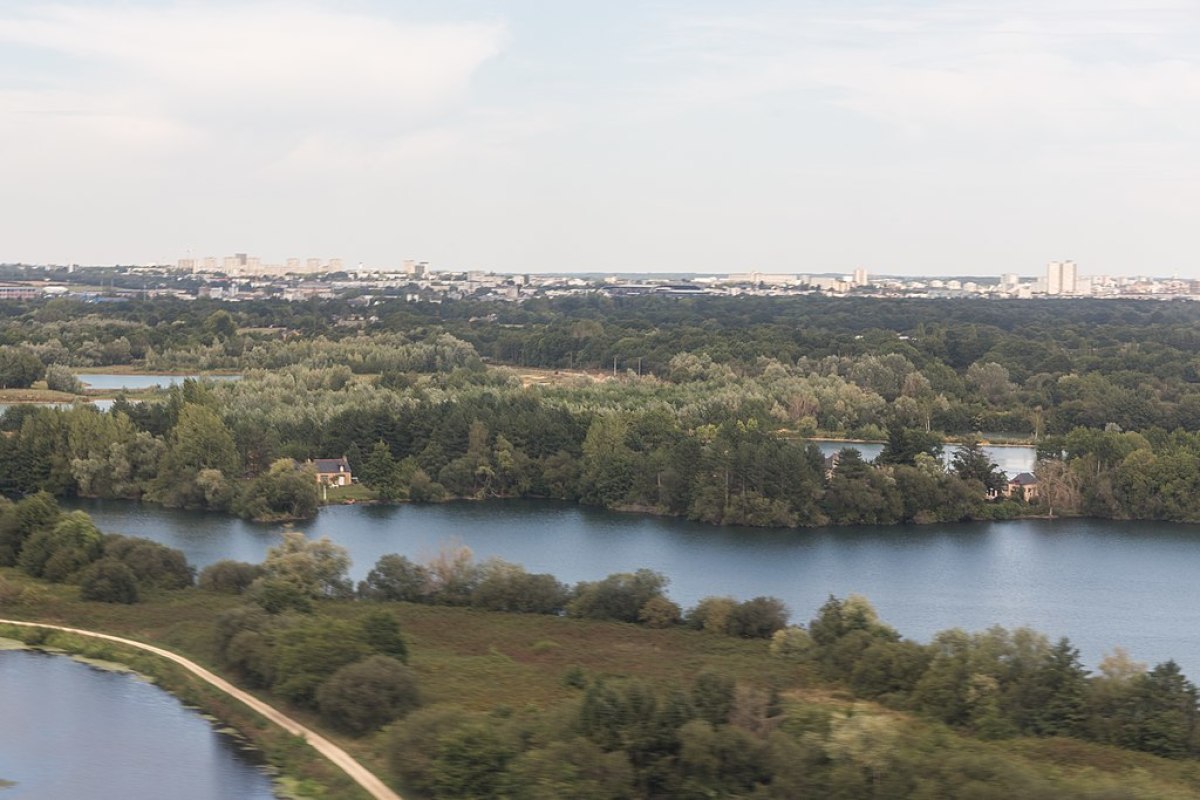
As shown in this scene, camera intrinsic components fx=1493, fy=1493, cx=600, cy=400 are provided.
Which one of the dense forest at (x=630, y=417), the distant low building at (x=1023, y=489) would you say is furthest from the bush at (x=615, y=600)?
the distant low building at (x=1023, y=489)

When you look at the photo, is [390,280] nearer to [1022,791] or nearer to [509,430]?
[509,430]

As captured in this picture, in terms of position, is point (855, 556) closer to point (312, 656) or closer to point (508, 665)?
point (508, 665)

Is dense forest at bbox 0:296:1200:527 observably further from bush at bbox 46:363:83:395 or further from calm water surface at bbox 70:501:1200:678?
calm water surface at bbox 70:501:1200:678

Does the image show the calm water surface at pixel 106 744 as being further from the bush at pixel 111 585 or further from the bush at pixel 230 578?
the bush at pixel 230 578

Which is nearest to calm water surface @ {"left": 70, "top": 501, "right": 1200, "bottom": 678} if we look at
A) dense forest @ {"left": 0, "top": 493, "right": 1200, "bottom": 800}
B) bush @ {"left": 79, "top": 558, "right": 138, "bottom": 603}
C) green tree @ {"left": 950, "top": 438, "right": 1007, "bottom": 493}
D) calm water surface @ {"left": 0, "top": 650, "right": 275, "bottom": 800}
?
green tree @ {"left": 950, "top": 438, "right": 1007, "bottom": 493}

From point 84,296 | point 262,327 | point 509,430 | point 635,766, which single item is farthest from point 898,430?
point 84,296

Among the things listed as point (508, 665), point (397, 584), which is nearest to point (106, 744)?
point (508, 665)
